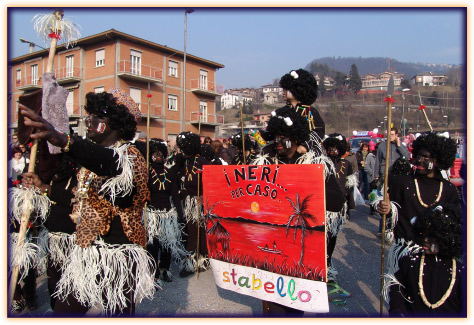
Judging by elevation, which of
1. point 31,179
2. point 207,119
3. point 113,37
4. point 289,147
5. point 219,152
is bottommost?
point 31,179

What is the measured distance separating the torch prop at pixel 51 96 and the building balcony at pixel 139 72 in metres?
27.3

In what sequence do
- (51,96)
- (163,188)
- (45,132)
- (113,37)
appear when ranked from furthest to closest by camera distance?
(113,37), (163,188), (51,96), (45,132)

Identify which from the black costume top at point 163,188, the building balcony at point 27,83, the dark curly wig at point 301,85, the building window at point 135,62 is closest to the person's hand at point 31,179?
the black costume top at point 163,188

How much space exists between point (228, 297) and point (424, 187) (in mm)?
2556

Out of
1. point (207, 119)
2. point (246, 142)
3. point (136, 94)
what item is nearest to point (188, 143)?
point (246, 142)

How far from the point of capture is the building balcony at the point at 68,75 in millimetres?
29531

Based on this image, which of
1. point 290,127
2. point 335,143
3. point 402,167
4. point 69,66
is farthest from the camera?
point 69,66

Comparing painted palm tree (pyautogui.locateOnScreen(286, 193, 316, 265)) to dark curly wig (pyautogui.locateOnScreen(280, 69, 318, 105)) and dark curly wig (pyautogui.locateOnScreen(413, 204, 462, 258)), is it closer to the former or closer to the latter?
dark curly wig (pyautogui.locateOnScreen(413, 204, 462, 258))

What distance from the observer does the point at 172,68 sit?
3397cm

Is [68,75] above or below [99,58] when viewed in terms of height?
below

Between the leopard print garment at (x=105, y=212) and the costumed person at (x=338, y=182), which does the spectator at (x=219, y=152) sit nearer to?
the costumed person at (x=338, y=182)

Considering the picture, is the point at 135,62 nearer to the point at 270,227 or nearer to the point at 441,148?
the point at 441,148

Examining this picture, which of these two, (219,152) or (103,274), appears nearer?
(103,274)

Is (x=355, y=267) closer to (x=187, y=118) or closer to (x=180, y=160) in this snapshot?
(x=180, y=160)
